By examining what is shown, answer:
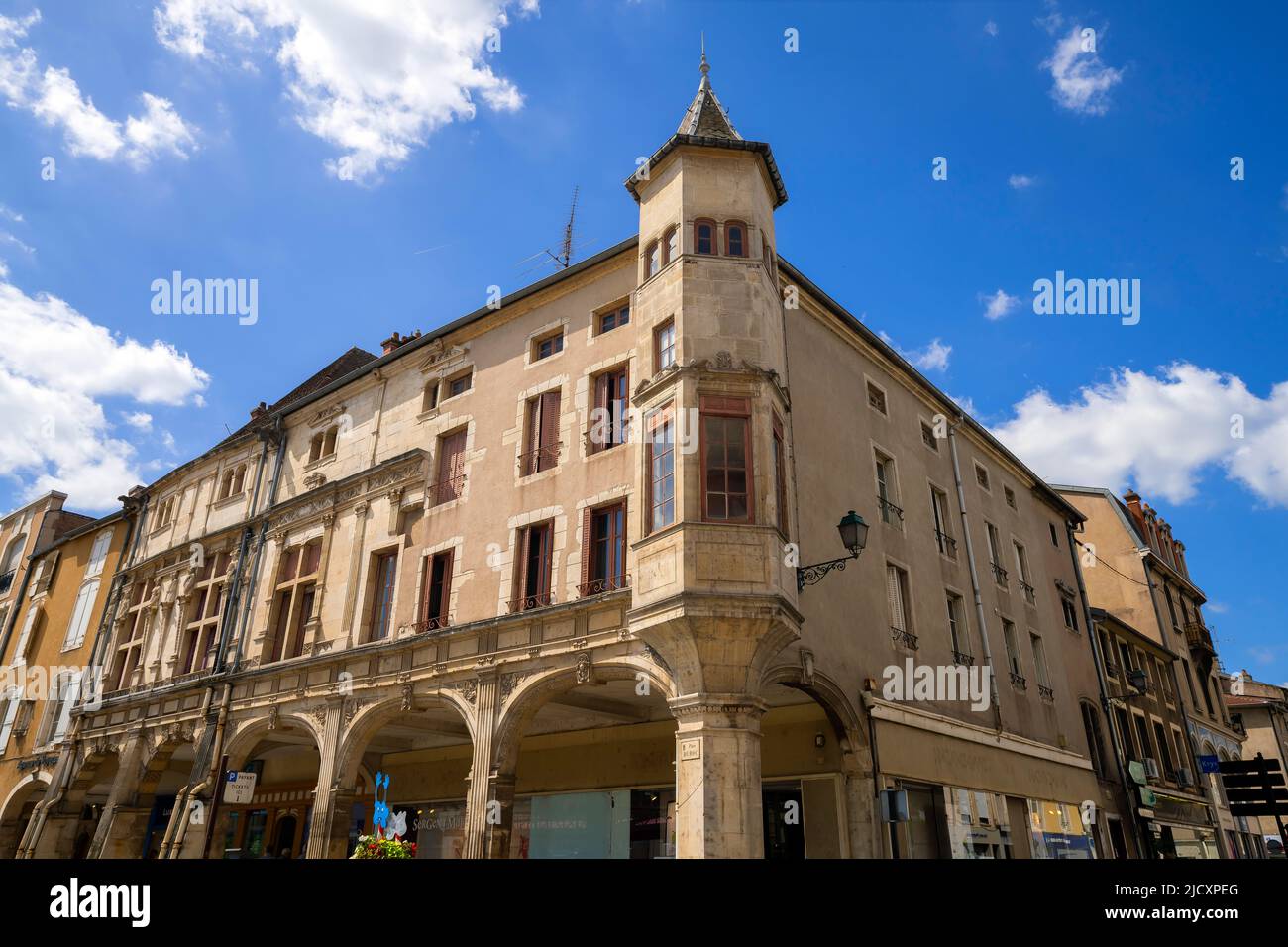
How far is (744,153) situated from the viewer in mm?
15836

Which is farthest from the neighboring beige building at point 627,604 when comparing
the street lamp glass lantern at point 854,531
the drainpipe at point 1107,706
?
the street lamp glass lantern at point 854,531

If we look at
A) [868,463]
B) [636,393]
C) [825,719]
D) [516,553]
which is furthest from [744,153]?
[825,719]

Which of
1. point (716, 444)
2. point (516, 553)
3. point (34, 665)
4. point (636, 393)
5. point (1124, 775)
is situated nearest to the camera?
point (716, 444)

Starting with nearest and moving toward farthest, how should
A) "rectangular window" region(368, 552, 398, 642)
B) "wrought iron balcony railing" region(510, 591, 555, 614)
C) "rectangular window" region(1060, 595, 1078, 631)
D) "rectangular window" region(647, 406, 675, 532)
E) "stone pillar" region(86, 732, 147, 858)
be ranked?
1. "rectangular window" region(647, 406, 675, 532)
2. "wrought iron balcony railing" region(510, 591, 555, 614)
3. "rectangular window" region(368, 552, 398, 642)
4. "stone pillar" region(86, 732, 147, 858)
5. "rectangular window" region(1060, 595, 1078, 631)

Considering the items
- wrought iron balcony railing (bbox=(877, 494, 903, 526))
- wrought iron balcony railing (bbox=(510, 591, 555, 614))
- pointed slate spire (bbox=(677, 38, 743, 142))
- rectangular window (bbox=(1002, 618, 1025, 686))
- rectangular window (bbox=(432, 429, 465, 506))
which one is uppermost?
pointed slate spire (bbox=(677, 38, 743, 142))

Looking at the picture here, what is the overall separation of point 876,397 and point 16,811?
31.1m

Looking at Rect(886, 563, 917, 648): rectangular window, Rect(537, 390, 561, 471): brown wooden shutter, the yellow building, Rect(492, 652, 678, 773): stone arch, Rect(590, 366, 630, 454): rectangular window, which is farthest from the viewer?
the yellow building

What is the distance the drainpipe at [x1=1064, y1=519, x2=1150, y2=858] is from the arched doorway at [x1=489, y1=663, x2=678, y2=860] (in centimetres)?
1664

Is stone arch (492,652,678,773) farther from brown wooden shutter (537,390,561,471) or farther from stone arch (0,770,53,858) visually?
stone arch (0,770,53,858)

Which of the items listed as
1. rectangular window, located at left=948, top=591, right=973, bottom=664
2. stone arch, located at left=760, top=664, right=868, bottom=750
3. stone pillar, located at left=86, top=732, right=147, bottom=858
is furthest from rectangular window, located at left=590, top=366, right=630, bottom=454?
stone pillar, located at left=86, top=732, right=147, bottom=858

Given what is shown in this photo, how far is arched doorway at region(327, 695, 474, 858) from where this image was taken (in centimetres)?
1741

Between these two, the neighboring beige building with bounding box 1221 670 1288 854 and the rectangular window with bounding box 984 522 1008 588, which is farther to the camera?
the neighboring beige building with bounding box 1221 670 1288 854
